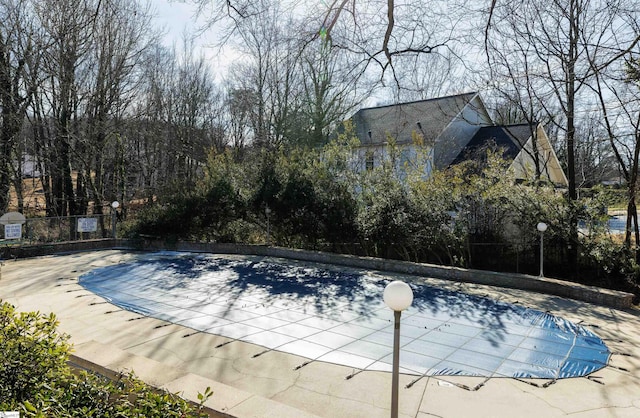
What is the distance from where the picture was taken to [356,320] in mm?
5996

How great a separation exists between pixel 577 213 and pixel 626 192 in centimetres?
120

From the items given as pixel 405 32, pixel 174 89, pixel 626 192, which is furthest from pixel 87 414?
pixel 174 89

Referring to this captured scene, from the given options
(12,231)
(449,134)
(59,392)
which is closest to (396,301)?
(59,392)

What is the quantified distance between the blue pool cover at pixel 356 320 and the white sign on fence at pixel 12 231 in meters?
3.40

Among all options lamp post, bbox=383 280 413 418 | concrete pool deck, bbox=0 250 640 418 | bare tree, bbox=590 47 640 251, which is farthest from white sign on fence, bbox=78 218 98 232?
bare tree, bbox=590 47 640 251

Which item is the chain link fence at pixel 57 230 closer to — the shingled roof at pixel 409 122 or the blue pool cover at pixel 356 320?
the blue pool cover at pixel 356 320

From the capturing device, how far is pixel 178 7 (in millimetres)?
5180

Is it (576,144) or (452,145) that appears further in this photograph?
(452,145)

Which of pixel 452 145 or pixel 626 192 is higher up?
pixel 452 145

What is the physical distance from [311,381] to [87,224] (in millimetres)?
11781

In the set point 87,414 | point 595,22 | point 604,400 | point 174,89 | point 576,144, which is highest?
point 174,89

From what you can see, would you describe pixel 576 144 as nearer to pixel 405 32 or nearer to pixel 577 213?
pixel 577 213

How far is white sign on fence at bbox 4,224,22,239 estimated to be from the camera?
35.3ft

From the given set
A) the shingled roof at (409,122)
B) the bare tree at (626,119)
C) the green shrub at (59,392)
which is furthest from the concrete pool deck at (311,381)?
the shingled roof at (409,122)
